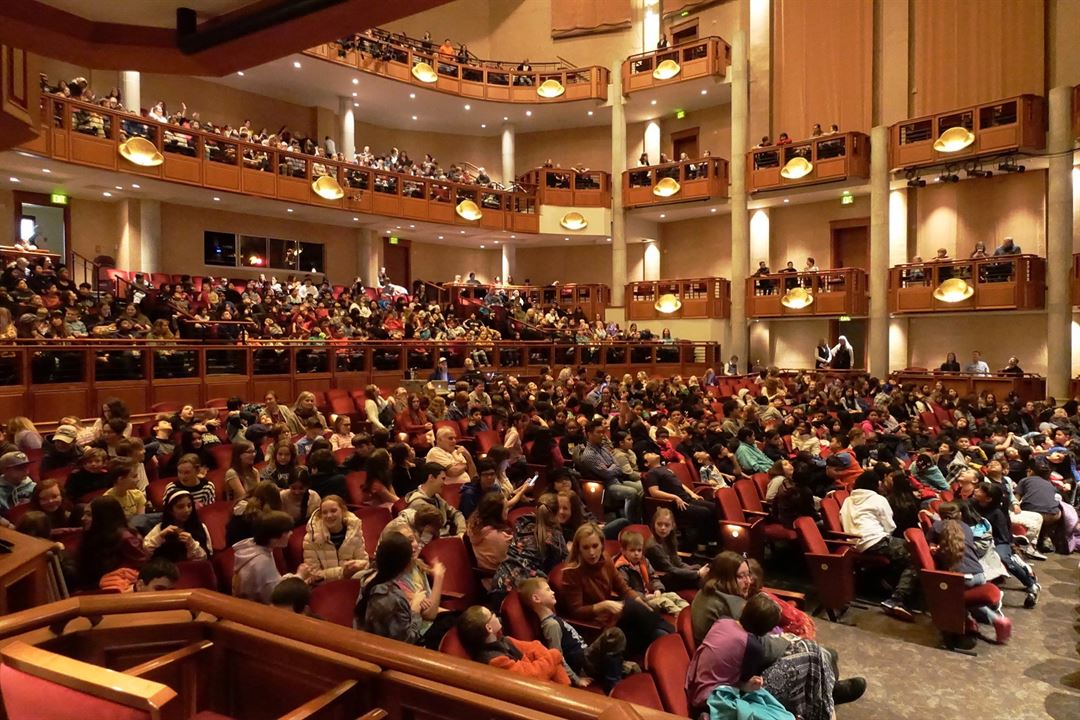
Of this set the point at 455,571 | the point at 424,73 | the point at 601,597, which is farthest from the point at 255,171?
the point at 601,597

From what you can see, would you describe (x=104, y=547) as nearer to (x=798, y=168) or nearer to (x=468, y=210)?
(x=468, y=210)

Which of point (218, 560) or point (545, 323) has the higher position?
point (545, 323)

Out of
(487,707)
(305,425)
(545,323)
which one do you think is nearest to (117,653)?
(487,707)

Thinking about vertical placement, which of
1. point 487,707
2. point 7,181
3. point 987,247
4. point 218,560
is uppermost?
point 7,181

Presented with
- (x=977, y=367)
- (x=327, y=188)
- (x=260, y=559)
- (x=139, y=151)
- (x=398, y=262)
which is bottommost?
(x=260, y=559)

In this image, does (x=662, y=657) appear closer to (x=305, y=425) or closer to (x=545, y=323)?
(x=305, y=425)

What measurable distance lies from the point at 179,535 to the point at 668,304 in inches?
606

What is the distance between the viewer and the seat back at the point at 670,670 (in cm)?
270

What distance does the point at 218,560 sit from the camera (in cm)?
331

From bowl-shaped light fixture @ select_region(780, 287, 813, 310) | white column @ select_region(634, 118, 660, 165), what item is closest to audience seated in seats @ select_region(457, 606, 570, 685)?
bowl-shaped light fixture @ select_region(780, 287, 813, 310)

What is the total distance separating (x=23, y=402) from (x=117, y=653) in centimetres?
739

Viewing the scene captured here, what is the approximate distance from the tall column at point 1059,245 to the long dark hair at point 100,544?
1553 cm

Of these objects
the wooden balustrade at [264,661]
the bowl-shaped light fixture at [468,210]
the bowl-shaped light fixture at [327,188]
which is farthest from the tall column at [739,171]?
the wooden balustrade at [264,661]

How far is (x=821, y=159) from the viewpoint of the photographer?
52.7 ft
